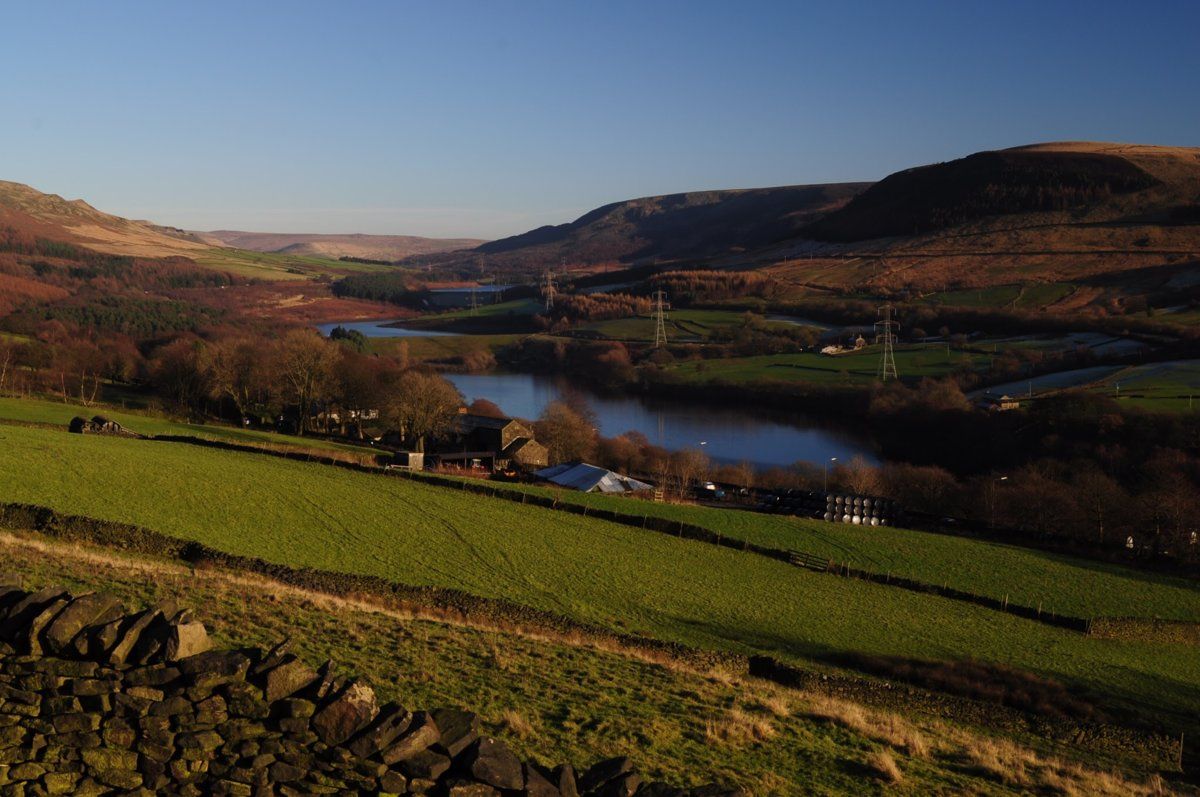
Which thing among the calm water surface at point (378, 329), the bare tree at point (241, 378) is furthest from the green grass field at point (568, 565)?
the calm water surface at point (378, 329)

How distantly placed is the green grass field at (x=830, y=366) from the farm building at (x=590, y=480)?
48.9 m

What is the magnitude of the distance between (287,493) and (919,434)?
56.9 metres

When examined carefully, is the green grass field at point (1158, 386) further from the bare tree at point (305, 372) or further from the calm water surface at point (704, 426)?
the bare tree at point (305, 372)

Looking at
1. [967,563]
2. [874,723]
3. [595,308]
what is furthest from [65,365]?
[595,308]

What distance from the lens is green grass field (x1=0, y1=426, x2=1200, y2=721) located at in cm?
2172

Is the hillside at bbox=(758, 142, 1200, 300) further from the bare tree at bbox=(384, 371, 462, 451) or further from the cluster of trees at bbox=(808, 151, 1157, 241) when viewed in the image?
the bare tree at bbox=(384, 371, 462, 451)

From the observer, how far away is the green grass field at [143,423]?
4566 centimetres

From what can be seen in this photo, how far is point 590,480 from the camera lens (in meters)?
46.6

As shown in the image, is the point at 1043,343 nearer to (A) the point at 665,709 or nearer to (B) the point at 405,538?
(B) the point at 405,538

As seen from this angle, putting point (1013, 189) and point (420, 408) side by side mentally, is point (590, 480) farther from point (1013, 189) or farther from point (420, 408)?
point (1013, 189)

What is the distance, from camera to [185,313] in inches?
5344

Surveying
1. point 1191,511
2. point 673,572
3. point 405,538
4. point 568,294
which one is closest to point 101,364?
point 405,538

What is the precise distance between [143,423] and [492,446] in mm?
19932

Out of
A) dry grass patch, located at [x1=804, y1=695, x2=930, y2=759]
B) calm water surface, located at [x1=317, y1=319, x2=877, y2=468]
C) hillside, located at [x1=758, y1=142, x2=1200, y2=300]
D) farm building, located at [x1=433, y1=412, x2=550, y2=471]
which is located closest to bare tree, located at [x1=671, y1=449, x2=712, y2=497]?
farm building, located at [x1=433, y1=412, x2=550, y2=471]
